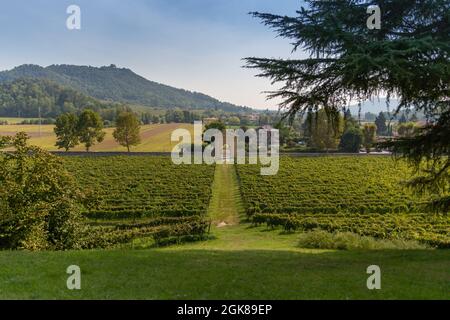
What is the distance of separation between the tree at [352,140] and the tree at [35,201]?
6909 centimetres

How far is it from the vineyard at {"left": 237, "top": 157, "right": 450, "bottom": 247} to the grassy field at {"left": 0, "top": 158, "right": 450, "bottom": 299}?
5.42 m

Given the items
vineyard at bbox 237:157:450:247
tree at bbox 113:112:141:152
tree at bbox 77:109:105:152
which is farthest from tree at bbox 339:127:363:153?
tree at bbox 77:109:105:152

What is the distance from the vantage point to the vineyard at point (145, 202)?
23.0 meters

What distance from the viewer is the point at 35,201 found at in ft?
51.0

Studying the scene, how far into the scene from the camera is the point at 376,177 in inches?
1769

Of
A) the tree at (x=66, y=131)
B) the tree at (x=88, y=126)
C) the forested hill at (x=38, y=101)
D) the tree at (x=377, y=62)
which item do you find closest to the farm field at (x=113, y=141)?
the tree at (x=66, y=131)

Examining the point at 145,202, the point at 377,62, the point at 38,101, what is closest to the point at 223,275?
the point at 377,62

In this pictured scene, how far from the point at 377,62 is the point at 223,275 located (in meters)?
5.32

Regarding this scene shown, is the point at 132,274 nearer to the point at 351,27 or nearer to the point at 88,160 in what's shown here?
the point at 351,27

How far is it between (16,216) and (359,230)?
18045mm

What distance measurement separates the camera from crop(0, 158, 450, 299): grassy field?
6539 millimetres

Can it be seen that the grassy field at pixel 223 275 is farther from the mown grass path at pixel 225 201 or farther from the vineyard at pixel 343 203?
the mown grass path at pixel 225 201

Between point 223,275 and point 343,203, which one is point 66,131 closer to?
point 343,203

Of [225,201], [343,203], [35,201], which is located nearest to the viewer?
[35,201]
